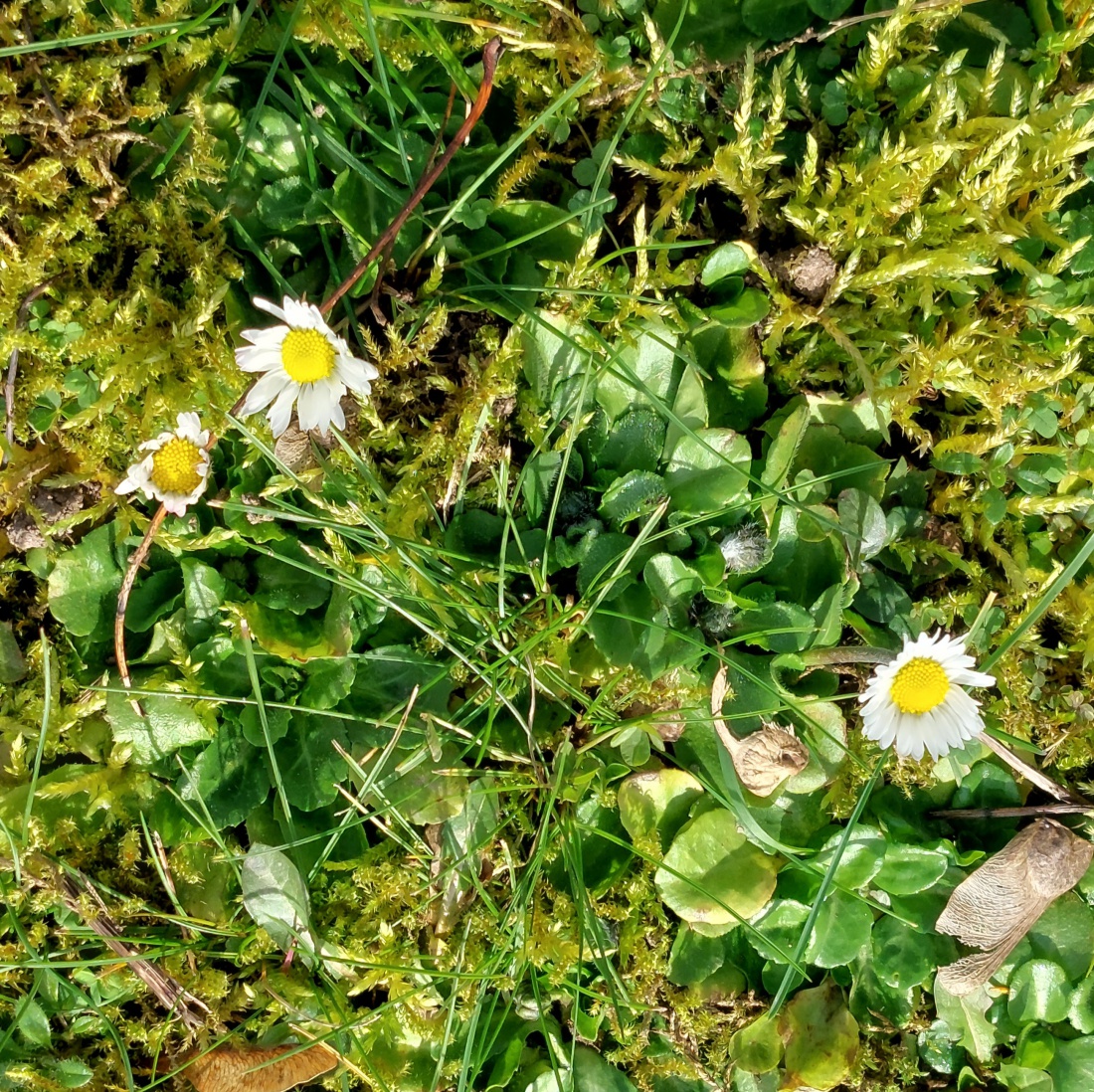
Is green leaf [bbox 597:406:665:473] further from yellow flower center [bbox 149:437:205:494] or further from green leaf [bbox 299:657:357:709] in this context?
yellow flower center [bbox 149:437:205:494]

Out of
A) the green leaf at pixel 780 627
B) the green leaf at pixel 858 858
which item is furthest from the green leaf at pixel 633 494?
the green leaf at pixel 858 858

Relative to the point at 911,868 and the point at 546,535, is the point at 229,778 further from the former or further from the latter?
the point at 911,868

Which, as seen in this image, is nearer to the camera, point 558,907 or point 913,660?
point 913,660

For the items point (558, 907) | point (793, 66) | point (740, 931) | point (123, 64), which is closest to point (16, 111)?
point (123, 64)

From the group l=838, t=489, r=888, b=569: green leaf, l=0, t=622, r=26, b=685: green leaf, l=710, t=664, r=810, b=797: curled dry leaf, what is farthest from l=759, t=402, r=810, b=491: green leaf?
l=0, t=622, r=26, b=685: green leaf

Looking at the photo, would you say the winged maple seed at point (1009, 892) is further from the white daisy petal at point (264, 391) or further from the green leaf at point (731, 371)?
the white daisy petal at point (264, 391)

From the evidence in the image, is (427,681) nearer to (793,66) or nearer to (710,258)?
(710,258)
